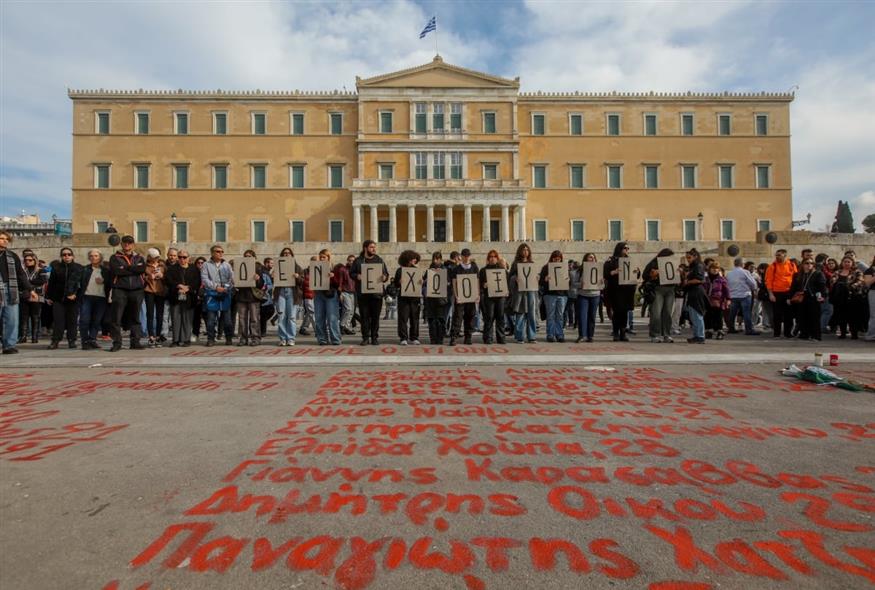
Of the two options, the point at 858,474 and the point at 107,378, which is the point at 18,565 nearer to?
the point at 858,474

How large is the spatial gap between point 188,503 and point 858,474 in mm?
3994

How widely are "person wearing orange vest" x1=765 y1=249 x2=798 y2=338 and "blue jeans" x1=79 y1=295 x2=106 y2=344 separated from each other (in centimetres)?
1392

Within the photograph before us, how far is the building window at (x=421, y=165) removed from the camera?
43250 millimetres

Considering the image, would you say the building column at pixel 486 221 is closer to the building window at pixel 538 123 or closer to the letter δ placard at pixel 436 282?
the building window at pixel 538 123

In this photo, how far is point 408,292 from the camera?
32.7 ft

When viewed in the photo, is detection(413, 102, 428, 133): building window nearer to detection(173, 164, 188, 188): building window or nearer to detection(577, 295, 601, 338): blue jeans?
detection(173, 164, 188, 188): building window

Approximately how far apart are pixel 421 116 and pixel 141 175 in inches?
954

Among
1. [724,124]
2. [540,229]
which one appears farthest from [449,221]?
[724,124]

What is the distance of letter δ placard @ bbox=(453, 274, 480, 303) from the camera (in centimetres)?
1003

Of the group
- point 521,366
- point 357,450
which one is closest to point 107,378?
point 357,450

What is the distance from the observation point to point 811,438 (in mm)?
3922

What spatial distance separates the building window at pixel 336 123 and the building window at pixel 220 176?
31.5 ft

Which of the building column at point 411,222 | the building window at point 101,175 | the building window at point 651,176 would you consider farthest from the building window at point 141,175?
the building window at point 651,176

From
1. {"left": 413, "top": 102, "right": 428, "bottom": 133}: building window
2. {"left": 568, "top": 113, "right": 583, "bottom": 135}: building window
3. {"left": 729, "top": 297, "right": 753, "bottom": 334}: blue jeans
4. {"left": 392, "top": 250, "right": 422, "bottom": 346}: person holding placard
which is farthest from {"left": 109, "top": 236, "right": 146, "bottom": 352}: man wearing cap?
{"left": 568, "top": 113, "right": 583, "bottom": 135}: building window
